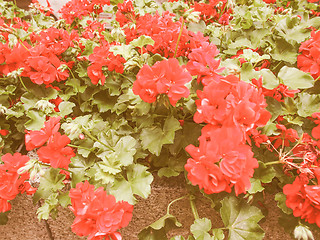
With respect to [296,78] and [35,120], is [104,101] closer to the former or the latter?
[35,120]

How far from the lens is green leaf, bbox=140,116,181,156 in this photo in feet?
2.84

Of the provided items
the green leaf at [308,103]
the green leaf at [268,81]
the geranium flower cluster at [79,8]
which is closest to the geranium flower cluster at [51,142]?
the green leaf at [268,81]

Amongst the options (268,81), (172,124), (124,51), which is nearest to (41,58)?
(124,51)

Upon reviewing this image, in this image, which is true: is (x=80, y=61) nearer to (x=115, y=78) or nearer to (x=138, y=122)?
(x=115, y=78)

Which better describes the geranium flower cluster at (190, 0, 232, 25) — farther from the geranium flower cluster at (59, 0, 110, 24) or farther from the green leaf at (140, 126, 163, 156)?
the green leaf at (140, 126, 163, 156)

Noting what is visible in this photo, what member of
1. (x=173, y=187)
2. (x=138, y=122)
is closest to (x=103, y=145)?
(x=138, y=122)

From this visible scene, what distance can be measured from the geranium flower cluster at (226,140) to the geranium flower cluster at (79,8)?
1.29 m

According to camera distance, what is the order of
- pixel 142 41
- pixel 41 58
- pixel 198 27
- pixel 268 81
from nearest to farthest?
pixel 268 81, pixel 142 41, pixel 41 58, pixel 198 27

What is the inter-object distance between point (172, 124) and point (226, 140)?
272 millimetres

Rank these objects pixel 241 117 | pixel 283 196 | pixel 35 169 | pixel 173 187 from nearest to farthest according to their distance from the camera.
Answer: pixel 241 117 → pixel 35 169 → pixel 283 196 → pixel 173 187

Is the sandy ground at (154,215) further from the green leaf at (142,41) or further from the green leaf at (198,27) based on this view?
the green leaf at (198,27)

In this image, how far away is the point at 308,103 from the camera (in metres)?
0.97

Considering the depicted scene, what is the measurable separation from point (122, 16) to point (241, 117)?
987 millimetres

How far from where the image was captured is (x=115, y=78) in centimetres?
116
